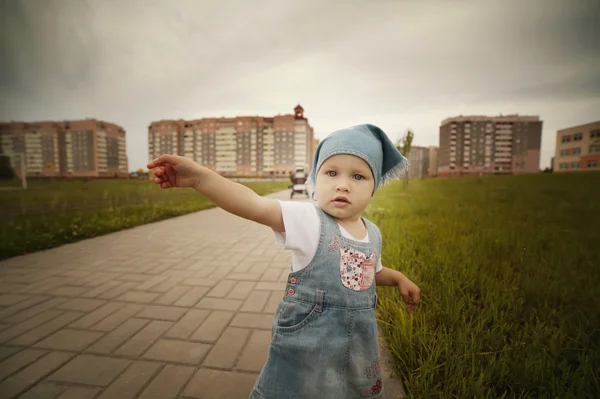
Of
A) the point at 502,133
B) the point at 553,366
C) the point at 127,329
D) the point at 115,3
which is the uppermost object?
the point at 502,133

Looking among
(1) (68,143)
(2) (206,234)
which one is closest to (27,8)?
(2) (206,234)

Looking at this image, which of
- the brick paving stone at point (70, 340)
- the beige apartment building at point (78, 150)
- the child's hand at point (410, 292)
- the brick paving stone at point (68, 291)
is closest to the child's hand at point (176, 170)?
the child's hand at point (410, 292)

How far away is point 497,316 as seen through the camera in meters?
1.85

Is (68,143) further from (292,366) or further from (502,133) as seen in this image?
(502,133)

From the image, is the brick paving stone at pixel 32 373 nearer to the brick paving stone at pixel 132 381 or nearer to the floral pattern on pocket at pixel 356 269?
the brick paving stone at pixel 132 381

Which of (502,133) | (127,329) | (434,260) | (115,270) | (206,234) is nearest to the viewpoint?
(127,329)

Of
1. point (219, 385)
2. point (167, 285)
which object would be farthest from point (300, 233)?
point (167, 285)

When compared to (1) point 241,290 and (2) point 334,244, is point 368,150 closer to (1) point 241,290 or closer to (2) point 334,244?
(2) point 334,244

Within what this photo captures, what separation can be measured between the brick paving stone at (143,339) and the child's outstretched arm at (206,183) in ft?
5.16

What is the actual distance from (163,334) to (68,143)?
3341 inches

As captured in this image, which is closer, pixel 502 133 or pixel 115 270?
pixel 115 270

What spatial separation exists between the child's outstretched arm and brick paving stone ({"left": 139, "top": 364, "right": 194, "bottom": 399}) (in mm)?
1248

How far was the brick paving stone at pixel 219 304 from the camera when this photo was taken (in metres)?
2.45

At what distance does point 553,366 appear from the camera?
1.39m
